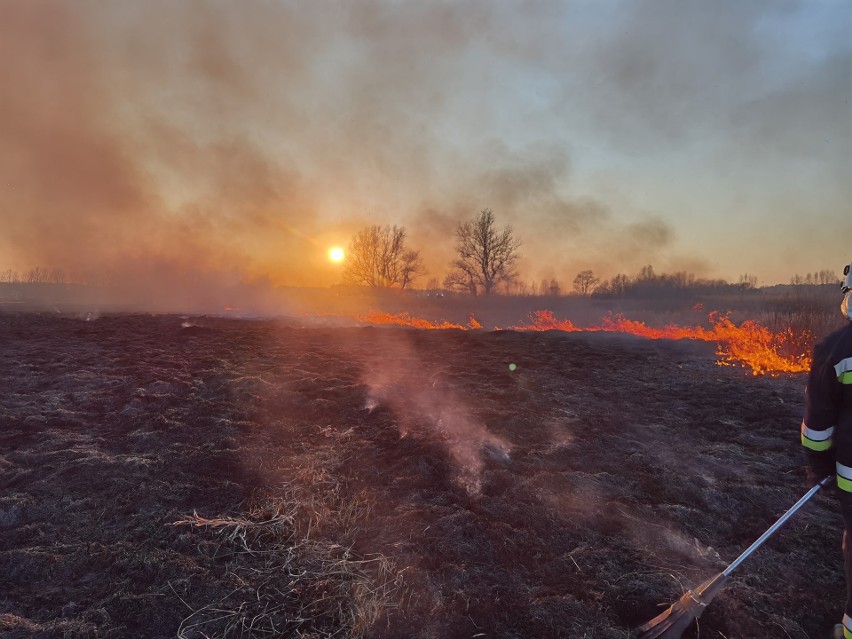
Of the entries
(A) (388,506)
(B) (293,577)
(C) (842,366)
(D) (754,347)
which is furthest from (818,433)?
(D) (754,347)

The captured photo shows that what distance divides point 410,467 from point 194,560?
2.32m

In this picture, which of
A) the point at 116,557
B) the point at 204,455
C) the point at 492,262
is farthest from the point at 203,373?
the point at 492,262

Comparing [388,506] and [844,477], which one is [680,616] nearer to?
[844,477]

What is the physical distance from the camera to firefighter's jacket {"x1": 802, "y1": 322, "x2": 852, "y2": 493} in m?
2.58

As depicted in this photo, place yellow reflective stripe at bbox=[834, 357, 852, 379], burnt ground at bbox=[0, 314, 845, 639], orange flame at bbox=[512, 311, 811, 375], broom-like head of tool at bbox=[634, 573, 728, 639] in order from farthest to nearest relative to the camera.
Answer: orange flame at bbox=[512, 311, 811, 375] < burnt ground at bbox=[0, 314, 845, 639] < broom-like head of tool at bbox=[634, 573, 728, 639] < yellow reflective stripe at bbox=[834, 357, 852, 379]

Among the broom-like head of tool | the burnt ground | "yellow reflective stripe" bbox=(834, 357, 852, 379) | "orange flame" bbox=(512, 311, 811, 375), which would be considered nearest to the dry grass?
the burnt ground

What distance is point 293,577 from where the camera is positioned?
317cm

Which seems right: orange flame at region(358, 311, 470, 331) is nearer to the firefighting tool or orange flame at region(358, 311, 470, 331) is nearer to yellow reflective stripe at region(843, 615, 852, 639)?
the firefighting tool

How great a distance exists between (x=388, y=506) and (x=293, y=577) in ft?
3.93

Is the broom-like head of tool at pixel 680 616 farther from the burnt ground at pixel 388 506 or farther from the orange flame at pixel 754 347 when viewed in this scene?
the orange flame at pixel 754 347

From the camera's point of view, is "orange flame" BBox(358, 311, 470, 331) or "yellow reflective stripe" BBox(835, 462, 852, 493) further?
"orange flame" BBox(358, 311, 470, 331)

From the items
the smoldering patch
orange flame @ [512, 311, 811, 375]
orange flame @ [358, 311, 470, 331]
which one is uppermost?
orange flame @ [358, 311, 470, 331]

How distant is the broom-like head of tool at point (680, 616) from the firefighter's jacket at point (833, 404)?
1.08 m

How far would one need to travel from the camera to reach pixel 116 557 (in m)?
3.33
